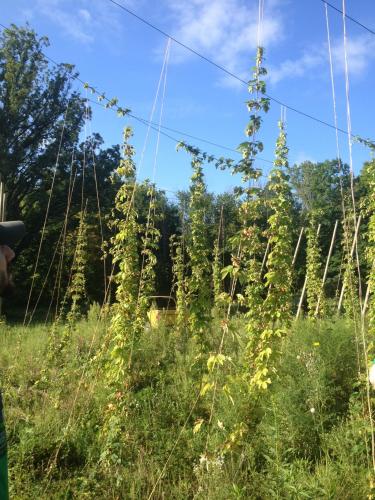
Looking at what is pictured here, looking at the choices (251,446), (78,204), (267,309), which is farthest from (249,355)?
(78,204)

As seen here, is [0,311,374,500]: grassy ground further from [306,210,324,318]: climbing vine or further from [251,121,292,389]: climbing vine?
[306,210,324,318]: climbing vine

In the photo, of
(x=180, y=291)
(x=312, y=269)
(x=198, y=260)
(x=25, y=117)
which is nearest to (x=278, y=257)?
(x=198, y=260)

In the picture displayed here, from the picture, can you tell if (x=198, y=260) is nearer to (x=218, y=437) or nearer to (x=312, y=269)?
(x=218, y=437)

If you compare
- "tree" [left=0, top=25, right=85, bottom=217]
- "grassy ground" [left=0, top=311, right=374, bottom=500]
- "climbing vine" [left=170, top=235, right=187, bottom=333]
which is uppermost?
"tree" [left=0, top=25, right=85, bottom=217]

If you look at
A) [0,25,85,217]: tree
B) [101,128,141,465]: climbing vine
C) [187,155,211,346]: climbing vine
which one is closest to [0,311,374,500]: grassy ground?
[101,128,141,465]: climbing vine

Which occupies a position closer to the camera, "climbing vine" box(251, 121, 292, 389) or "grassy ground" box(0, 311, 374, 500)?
"grassy ground" box(0, 311, 374, 500)

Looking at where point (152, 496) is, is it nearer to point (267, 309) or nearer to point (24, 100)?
point (267, 309)

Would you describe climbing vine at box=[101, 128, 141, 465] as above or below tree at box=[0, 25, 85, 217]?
below

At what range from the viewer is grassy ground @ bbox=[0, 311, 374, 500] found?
2898 millimetres

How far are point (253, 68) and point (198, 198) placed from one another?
112cm

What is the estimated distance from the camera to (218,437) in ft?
10.9

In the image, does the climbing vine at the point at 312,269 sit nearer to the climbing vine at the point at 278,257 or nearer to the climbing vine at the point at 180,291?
the climbing vine at the point at 180,291

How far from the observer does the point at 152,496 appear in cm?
291

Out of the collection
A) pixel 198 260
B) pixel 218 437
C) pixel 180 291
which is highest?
pixel 198 260
